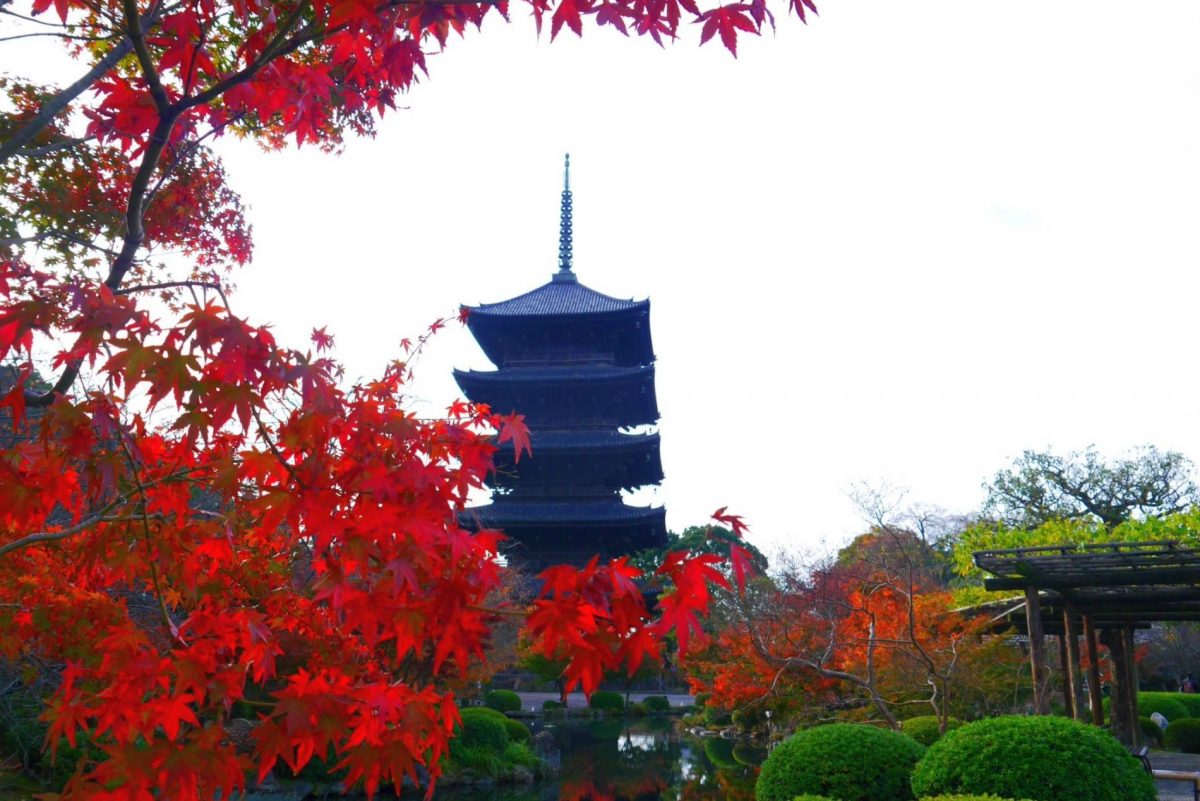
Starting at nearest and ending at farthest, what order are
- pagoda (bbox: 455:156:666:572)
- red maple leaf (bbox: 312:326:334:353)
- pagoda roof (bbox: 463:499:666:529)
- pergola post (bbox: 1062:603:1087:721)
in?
red maple leaf (bbox: 312:326:334:353) → pergola post (bbox: 1062:603:1087:721) → pagoda roof (bbox: 463:499:666:529) → pagoda (bbox: 455:156:666:572)

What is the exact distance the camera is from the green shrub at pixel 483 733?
15.1m

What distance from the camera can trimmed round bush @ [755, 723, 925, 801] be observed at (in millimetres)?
7859

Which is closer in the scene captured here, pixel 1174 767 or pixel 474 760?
pixel 1174 767

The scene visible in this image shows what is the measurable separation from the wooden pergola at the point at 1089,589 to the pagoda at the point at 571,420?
45.2 ft

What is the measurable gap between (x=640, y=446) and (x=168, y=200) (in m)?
19.7

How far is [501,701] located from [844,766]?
1851cm

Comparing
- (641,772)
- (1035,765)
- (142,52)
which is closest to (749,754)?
(641,772)

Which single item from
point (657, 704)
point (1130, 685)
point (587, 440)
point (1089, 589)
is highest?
point (587, 440)

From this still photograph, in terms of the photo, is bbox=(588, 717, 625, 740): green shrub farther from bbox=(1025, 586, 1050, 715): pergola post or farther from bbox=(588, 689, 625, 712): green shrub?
bbox=(1025, 586, 1050, 715): pergola post

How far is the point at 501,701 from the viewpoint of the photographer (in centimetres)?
2498

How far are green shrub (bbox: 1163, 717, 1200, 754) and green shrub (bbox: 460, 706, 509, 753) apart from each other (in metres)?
12.8

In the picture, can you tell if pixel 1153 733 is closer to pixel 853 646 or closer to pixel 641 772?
pixel 853 646

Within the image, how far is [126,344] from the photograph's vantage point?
2188 mm

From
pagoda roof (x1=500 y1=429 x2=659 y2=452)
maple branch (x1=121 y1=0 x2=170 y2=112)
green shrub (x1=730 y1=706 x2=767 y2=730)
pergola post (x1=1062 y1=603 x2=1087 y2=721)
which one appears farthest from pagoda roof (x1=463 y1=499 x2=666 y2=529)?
maple branch (x1=121 y1=0 x2=170 y2=112)
